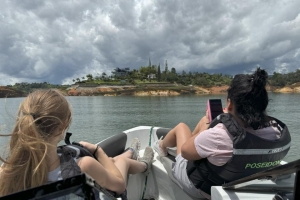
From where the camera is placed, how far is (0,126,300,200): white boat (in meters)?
0.68

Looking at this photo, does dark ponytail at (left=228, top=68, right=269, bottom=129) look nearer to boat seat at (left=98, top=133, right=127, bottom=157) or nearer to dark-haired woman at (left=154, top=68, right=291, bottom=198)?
dark-haired woman at (left=154, top=68, right=291, bottom=198)

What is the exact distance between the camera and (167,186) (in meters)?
2.69

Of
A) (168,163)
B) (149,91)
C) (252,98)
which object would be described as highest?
(252,98)

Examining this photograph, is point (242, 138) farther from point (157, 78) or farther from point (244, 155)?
point (157, 78)

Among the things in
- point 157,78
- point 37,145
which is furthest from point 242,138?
point 157,78

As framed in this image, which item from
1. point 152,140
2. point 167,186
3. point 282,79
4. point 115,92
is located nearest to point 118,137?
point 152,140

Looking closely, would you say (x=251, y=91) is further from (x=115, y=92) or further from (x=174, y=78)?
(x=174, y=78)

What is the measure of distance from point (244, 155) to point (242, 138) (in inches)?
4.4

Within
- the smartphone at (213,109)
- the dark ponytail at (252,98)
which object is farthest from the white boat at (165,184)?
the smartphone at (213,109)

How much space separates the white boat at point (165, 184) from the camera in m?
0.68

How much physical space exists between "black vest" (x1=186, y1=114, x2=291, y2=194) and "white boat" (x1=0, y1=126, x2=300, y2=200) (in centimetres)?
19

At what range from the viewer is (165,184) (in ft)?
8.94

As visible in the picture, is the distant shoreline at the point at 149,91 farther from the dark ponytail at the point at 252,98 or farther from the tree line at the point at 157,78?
the dark ponytail at the point at 252,98

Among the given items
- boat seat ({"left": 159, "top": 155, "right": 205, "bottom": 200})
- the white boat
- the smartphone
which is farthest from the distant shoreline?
the smartphone
